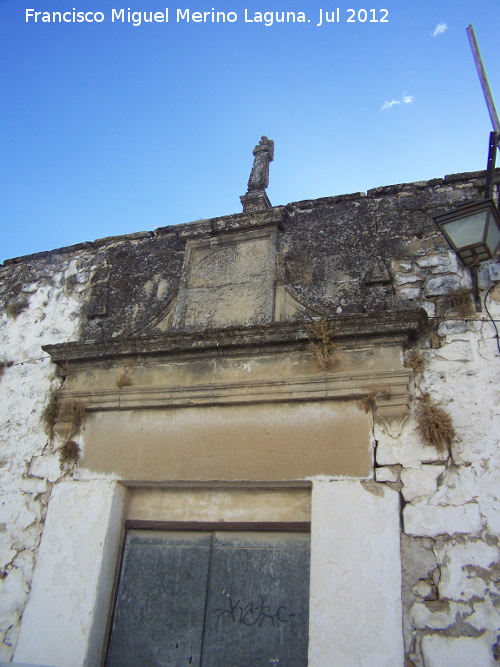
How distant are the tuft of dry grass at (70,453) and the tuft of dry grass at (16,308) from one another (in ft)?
5.16

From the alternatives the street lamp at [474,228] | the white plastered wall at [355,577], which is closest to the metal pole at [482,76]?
the street lamp at [474,228]

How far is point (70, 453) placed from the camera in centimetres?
425

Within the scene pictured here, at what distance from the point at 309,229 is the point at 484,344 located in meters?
1.60

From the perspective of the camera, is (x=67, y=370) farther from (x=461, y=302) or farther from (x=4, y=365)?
(x=461, y=302)

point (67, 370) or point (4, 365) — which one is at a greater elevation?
point (4, 365)

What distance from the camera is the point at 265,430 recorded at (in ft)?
12.6

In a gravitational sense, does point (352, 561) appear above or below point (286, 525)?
below

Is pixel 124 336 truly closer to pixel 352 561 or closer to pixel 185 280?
pixel 185 280

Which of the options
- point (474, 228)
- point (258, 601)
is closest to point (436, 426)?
point (474, 228)

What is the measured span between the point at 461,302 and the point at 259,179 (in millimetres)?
2127

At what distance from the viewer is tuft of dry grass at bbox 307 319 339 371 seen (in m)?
3.83

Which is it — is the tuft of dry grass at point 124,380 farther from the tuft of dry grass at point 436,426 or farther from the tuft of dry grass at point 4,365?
the tuft of dry grass at point 436,426

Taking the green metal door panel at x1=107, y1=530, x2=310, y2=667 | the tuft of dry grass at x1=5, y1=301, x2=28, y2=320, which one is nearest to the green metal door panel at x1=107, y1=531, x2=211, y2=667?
the green metal door panel at x1=107, y1=530, x2=310, y2=667

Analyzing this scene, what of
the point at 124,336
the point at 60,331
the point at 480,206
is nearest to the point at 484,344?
the point at 480,206
